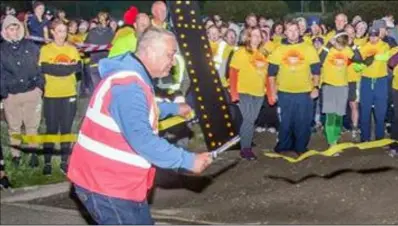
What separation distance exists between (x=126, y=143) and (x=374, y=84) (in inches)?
280

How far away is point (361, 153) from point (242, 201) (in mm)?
2212

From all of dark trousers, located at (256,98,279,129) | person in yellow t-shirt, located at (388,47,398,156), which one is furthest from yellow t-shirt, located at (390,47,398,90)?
dark trousers, located at (256,98,279,129)

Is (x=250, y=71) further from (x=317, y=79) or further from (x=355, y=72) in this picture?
(x=355, y=72)

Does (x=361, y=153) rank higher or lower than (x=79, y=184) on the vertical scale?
lower

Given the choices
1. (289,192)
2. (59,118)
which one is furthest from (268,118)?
(289,192)

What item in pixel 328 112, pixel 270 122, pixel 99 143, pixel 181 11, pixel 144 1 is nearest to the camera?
pixel 99 143

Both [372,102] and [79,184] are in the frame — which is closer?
[79,184]

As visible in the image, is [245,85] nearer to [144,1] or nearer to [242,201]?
[242,201]

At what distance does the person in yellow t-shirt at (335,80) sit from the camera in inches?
475

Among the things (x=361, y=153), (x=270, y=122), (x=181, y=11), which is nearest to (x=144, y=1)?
(x=270, y=122)

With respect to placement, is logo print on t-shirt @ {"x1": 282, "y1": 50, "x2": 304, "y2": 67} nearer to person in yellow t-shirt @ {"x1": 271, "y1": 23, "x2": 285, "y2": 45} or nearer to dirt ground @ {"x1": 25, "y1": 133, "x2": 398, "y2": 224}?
dirt ground @ {"x1": 25, "y1": 133, "x2": 398, "y2": 224}

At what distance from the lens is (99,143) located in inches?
217

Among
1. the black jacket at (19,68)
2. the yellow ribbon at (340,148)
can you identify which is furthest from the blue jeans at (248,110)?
the black jacket at (19,68)

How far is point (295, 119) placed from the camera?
39.9 ft
